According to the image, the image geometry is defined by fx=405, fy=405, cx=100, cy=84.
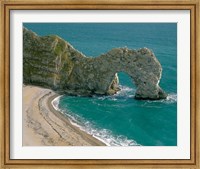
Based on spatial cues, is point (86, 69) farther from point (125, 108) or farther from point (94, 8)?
point (94, 8)

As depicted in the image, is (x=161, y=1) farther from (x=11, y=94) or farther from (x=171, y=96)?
(x=171, y=96)

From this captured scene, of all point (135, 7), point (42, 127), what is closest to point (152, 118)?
point (42, 127)

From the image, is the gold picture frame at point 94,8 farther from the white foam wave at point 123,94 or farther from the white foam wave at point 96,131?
the white foam wave at point 123,94

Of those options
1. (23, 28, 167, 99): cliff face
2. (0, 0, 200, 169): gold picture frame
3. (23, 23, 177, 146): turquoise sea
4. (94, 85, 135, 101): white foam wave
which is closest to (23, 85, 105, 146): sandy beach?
(23, 23, 177, 146): turquoise sea

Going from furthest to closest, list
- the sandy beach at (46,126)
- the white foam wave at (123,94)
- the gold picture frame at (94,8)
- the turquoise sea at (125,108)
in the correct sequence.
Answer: the white foam wave at (123,94)
the turquoise sea at (125,108)
the sandy beach at (46,126)
the gold picture frame at (94,8)

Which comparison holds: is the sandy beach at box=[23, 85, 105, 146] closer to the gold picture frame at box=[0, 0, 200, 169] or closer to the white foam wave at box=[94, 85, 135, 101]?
the gold picture frame at box=[0, 0, 200, 169]

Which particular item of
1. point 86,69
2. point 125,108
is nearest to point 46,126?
point 125,108

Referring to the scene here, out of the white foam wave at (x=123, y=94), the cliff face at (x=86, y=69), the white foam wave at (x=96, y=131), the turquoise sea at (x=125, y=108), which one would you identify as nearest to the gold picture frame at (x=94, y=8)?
the turquoise sea at (x=125, y=108)
